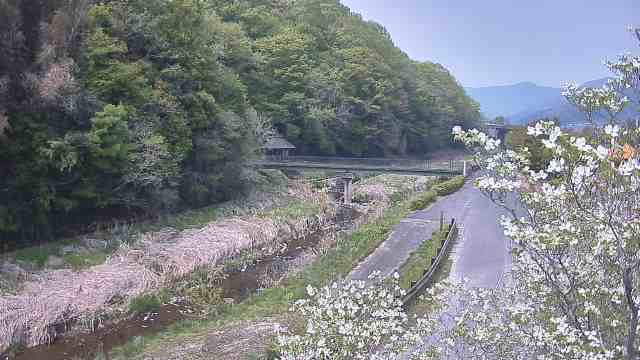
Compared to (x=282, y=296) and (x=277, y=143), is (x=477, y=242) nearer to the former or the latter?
(x=282, y=296)

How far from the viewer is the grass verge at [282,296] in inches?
541

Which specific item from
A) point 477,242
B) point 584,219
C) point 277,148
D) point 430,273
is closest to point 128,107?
point 430,273

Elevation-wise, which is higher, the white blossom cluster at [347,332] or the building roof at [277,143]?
the building roof at [277,143]

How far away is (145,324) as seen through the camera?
15180 millimetres

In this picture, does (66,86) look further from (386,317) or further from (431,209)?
(431,209)

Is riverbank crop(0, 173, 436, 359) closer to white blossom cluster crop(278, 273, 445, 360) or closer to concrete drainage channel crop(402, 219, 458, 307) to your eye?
concrete drainage channel crop(402, 219, 458, 307)

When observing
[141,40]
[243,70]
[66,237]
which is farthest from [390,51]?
[66,237]

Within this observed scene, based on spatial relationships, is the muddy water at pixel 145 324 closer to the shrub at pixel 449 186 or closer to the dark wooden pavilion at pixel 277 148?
the shrub at pixel 449 186

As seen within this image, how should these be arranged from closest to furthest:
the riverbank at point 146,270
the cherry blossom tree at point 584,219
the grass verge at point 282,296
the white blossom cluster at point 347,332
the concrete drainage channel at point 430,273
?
the cherry blossom tree at point 584,219, the white blossom cluster at point 347,332, the grass verge at point 282,296, the riverbank at point 146,270, the concrete drainage channel at point 430,273

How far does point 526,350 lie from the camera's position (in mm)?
6312

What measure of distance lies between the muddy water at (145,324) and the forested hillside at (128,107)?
5.57 meters

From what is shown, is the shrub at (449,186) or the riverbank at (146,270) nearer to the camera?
the riverbank at (146,270)

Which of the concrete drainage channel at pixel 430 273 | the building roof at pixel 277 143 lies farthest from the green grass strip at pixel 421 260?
the building roof at pixel 277 143

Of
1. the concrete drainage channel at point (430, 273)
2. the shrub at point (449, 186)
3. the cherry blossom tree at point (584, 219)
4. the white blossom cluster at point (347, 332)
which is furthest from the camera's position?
the shrub at point (449, 186)
